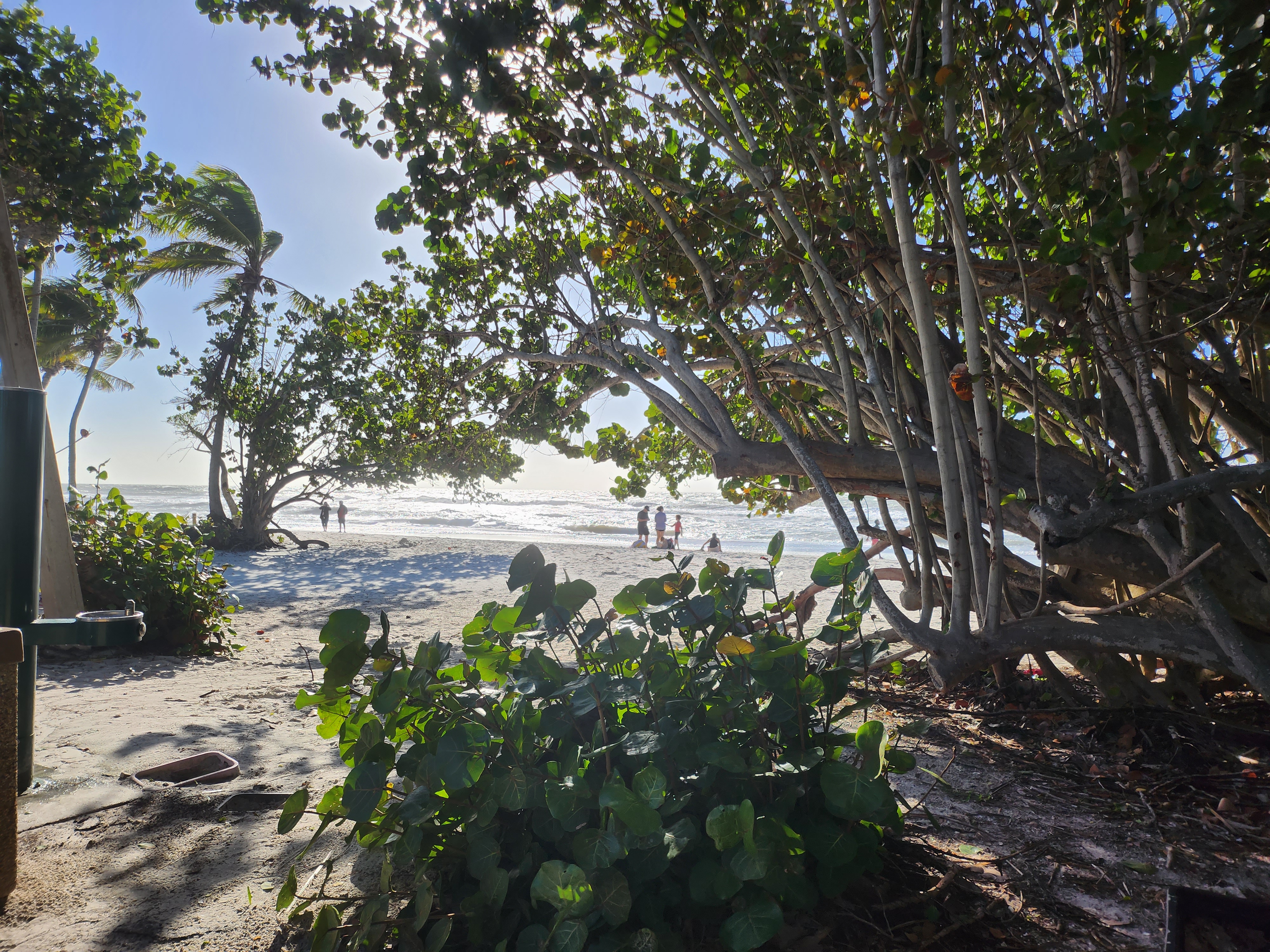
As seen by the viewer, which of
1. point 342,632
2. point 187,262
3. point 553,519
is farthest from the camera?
point 553,519

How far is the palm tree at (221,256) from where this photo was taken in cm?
1662

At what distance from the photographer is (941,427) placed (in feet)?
8.63

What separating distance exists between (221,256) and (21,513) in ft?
61.5

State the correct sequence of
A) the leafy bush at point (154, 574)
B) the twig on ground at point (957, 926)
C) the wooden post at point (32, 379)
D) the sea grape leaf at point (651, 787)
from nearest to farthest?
the sea grape leaf at point (651, 787) < the twig on ground at point (957, 926) < the wooden post at point (32, 379) < the leafy bush at point (154, 574)

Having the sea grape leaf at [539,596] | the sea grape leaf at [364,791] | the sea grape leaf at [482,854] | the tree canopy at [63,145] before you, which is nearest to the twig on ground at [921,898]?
the sea grape leaf at [482,854]

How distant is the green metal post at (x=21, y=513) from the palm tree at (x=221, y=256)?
16.8 metres

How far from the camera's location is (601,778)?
1511 millimetres

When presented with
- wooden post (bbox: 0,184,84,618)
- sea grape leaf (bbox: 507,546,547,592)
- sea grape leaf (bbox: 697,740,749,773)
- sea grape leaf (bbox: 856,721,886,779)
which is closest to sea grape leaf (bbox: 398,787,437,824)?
sea grape leaf (bbox: 507,546,547,592)

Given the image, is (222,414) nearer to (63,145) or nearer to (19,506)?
(63,145)

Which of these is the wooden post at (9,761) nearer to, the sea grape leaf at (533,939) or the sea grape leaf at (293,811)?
the sea grape leaf at (293,811)

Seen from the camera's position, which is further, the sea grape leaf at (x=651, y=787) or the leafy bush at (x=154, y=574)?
the leafy bush at (x=154, y=574)

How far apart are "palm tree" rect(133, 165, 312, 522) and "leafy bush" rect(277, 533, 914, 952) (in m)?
18.3

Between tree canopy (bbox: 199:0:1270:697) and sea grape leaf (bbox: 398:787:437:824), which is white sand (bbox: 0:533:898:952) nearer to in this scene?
sea grape leaf (bbox: 398:787:437:824)

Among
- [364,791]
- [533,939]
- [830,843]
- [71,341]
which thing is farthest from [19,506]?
[71,341]
